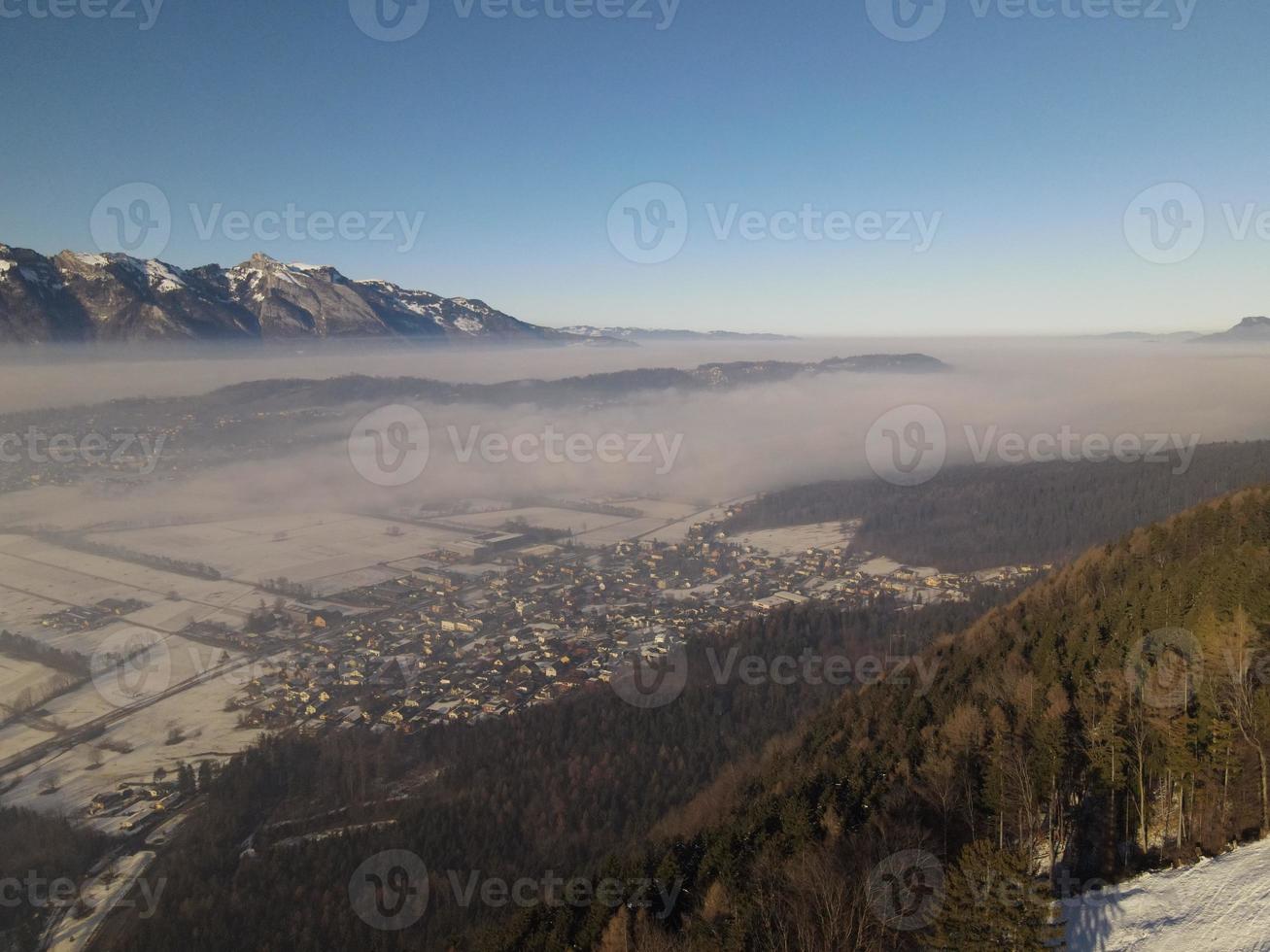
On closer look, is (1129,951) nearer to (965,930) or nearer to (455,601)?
(965,930)

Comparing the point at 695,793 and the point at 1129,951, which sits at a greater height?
the point at 1129,951

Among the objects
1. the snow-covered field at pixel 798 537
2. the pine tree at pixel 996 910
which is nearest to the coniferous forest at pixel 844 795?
the pine tree at pixel 996 910

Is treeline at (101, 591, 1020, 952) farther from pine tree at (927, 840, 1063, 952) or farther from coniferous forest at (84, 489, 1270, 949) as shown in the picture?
pine tree at (927, 840, 1063, 952)

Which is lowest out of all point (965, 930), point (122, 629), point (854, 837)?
point (122, 629)

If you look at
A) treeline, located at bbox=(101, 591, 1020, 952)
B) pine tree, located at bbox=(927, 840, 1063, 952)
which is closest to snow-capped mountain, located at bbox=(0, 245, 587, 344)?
treeline, located at bbox=(101, 591, 1020, 952)

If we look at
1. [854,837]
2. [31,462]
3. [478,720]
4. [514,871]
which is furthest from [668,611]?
[31,462]
